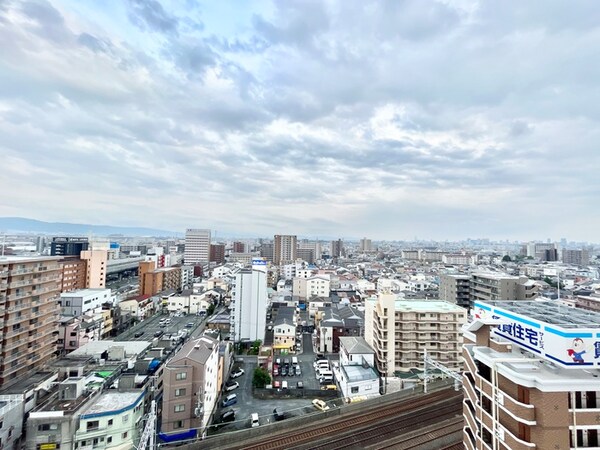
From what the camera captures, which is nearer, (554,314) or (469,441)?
(554,314)

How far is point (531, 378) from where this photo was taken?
5.35 m

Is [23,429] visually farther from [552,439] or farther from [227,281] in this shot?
[227,281]

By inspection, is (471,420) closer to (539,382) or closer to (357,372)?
(539,382)

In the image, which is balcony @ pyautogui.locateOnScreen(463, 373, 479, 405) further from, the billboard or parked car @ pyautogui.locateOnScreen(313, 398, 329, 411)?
parked car @ pyautogui.locateOnScreen(313, 398, 329, 411)

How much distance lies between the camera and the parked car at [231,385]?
57.9 feet

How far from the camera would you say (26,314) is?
1727cm

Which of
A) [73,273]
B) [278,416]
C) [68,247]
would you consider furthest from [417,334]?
[68,247]

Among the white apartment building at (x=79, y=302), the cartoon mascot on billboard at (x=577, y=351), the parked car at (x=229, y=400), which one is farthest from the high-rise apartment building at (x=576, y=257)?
the white apartment building at (x=79, y=302)

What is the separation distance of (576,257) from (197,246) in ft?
320

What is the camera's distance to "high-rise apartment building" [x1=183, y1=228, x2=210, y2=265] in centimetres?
7225

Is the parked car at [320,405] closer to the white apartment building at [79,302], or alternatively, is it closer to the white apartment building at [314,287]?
the white apartment building at [79,302]

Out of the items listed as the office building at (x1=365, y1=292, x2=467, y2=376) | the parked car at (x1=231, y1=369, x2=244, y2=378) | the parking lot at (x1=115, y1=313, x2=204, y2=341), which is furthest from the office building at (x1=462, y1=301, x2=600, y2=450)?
the parking lot at (x1=115, y1=313, x2=204, y2=341)

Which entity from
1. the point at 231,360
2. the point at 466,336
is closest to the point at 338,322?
the point at 231,360

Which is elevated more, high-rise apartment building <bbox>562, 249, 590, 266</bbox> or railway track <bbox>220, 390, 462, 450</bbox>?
high-rise apartment building <bbox>562, 249, 590, 266</bbox>
